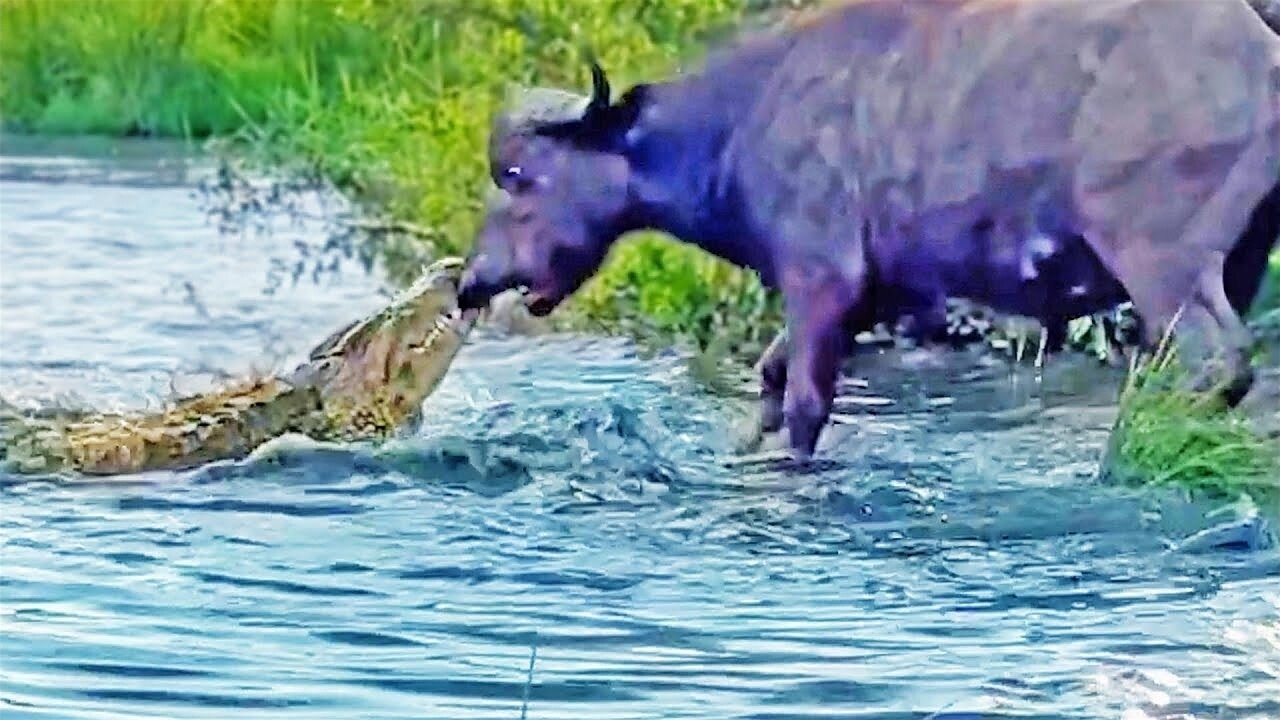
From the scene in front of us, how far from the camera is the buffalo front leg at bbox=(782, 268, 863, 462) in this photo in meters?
8.64

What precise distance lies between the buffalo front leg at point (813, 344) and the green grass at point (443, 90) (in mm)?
1872

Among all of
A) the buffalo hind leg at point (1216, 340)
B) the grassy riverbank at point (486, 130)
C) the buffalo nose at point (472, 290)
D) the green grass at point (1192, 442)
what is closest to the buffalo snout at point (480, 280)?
the buffalo nose at point (472, 290)

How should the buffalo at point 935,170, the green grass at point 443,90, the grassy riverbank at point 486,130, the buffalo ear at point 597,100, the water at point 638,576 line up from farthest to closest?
the green grass at point 443,90 → the grassy riverbank at point 486,130 → the buffalo ear at point 597,100 → the buffalo at point 935,170 → the water at point 638,576

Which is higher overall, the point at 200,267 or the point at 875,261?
the point at 875,261

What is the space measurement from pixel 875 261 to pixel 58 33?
47.6 ft

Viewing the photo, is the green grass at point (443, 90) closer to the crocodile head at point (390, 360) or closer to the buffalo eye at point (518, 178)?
the buffalo eye at point (518, 178)

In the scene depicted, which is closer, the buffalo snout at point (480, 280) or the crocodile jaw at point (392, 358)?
the buffalo snout at point (480, 280)

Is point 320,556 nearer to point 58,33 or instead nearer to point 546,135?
point 546,135

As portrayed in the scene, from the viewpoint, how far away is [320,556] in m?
7.88

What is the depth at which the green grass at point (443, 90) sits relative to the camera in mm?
12625

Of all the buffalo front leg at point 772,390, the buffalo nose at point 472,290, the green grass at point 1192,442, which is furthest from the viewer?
the buffalo front leg at point 772,390

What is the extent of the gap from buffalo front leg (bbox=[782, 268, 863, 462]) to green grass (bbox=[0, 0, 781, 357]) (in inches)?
73.7

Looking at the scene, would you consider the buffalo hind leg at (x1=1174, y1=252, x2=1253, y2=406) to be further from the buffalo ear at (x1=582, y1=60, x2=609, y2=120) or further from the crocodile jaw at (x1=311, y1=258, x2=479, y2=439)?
the crocodile jaw at (x1=311, y1=258, x2=479, y2=439)

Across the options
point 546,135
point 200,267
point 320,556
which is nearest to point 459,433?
point 546,135
